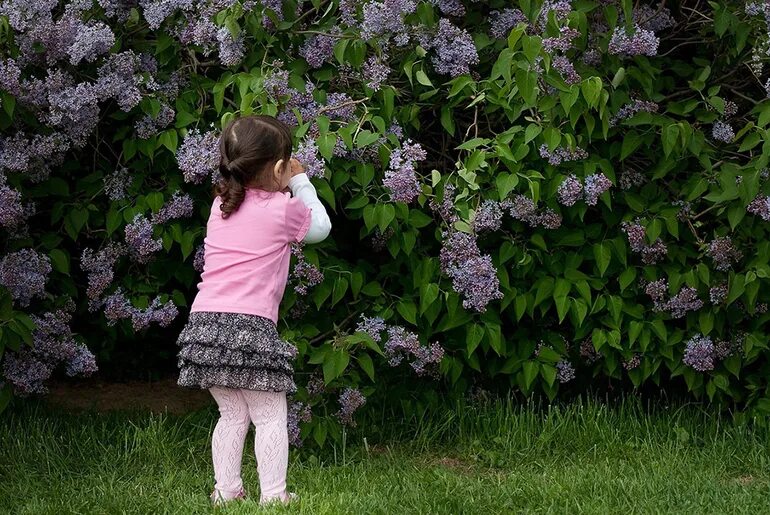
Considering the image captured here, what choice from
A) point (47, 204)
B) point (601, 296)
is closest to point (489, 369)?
point (601, 296)

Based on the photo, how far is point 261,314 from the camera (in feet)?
13.2

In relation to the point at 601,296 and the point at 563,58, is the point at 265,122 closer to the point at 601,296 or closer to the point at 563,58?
the point at 563,58

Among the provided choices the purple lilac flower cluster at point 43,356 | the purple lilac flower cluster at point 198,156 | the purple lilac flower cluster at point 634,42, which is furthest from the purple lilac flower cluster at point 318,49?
the purple lilac flower cluster at point 43,356

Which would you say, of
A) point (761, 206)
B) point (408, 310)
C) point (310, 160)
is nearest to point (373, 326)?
point (408, 310)

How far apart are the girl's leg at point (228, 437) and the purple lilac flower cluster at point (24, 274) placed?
103 cm

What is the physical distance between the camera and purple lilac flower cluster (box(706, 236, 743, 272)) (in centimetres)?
483

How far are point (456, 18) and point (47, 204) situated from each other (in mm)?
1837

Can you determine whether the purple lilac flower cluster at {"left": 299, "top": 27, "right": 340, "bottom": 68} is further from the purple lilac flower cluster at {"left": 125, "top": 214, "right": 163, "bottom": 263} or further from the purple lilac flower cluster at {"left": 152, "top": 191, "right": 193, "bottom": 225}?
the purple lilac flower cluster at {"left": 125, "top": 214, "right": 163, "bottom": 263}

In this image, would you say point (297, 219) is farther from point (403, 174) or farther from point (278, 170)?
point (403, 174)

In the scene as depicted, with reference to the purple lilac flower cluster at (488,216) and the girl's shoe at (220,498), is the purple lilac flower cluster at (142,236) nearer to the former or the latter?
the girl's shoe at (220,498)

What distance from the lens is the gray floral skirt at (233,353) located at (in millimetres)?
3973

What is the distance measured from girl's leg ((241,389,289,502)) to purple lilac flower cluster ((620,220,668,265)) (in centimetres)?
160

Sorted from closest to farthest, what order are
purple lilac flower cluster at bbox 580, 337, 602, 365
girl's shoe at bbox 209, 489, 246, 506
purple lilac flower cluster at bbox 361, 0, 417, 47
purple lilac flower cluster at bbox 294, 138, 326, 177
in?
girl's shoe at bbox 209, 489, 246, 506, purple lilac flower cluster at bbox 294, 138, 326, 177, purple lilac flower cluster at bbox 361, 0, 417, 47, purple lilac flower cluster at bbox 580, 337, 602, 365

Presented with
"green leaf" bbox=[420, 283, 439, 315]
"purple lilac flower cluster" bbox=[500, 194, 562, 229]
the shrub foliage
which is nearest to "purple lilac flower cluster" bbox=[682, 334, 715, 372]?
the shrub foliage
